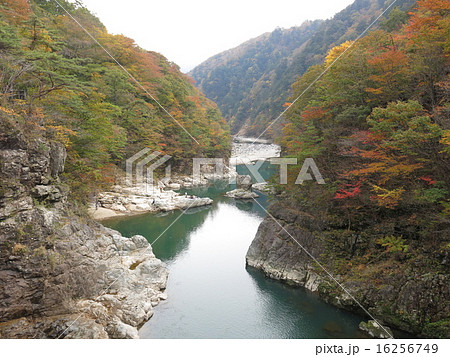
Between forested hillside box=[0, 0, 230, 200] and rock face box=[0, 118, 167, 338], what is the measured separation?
3.41 ft

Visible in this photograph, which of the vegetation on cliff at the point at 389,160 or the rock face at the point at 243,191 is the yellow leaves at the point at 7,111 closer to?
the vegetation on cliff at the point at 389,160

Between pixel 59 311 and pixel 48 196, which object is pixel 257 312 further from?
pixel 48 196

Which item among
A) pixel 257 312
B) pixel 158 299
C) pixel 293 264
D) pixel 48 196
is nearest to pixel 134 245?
pixel 158 299

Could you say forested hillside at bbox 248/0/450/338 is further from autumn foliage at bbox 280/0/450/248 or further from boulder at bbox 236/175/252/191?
boulder at bbox 236/175/252/191

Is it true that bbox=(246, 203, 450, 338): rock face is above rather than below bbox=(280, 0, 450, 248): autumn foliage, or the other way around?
below

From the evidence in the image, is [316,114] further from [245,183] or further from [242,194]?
[245,183]

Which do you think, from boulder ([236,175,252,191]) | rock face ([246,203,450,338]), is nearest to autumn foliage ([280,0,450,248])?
rock face ([246,203,450,338])

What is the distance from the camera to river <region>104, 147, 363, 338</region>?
776cm

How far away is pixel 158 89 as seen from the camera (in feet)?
86.3

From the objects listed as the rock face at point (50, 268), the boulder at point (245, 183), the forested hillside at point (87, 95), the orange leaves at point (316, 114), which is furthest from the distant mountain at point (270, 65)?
the rock face at point (50, 268)

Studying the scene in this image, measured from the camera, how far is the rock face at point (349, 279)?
6.59 metres

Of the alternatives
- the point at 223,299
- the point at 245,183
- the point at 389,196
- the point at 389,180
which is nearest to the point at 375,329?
the point at 389,196

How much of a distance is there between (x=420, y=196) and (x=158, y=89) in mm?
24324

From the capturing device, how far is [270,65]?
79.4 metres
